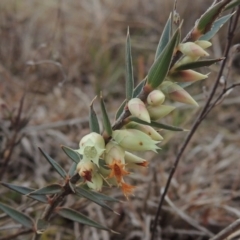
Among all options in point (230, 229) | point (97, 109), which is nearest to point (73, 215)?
point (230, 229)

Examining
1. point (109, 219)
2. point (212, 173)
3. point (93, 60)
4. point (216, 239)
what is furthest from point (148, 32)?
point (216, 239)

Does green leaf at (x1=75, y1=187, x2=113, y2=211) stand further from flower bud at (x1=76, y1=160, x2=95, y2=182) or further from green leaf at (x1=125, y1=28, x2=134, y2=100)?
green leaf at (x1=125, y1=28, x2=134, y2=100)

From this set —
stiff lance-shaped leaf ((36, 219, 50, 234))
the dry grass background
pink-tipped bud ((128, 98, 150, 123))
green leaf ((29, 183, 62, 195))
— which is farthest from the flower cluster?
the dry grass background

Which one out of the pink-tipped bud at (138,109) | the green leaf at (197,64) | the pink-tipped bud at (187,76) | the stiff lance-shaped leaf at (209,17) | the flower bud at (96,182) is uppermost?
the stiff lance-shaped leaf at (209,17)

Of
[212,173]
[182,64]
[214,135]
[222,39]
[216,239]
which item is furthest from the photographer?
[222,39]

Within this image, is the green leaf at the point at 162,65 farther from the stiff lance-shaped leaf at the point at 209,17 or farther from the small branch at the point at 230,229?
the small branch at the point at 230,229

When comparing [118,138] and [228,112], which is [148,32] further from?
[118,138]

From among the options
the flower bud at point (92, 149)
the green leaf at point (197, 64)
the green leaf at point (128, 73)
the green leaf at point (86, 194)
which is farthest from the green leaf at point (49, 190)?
the green leaf at point (197, 64)
